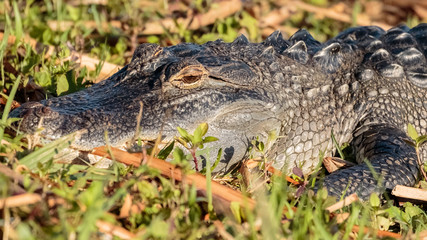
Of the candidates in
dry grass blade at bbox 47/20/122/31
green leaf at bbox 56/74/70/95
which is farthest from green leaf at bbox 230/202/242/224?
dry grass blade at bbox 47/20/122/31

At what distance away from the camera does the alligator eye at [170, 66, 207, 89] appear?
141 inches

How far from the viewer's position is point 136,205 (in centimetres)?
263

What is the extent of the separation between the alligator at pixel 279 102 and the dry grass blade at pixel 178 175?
12 centimetres

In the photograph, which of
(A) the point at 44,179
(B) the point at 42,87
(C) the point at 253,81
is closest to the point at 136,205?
(A) the point at 44,179

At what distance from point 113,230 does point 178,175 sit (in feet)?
2.04

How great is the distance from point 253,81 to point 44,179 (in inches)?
65.6

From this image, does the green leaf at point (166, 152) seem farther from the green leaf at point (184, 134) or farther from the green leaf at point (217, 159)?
the green leaf at point (217, 159)

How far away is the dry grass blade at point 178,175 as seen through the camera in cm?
281

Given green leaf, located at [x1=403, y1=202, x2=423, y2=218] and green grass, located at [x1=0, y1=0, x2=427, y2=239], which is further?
green leaf, located at [x1=403, y1=202, x2=423, y2=218]

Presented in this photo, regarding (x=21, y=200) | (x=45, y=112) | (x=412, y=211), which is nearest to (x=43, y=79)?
(x=45, y=112)

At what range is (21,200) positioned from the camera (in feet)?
A: 7.62

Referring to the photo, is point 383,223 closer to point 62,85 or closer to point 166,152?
point 166,152

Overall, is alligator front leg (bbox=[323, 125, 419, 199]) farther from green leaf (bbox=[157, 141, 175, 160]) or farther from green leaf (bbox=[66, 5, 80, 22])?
green leaf (bbox=[66, 5, 80, 22])

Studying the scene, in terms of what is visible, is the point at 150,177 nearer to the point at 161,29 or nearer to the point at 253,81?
the point at 253,81
